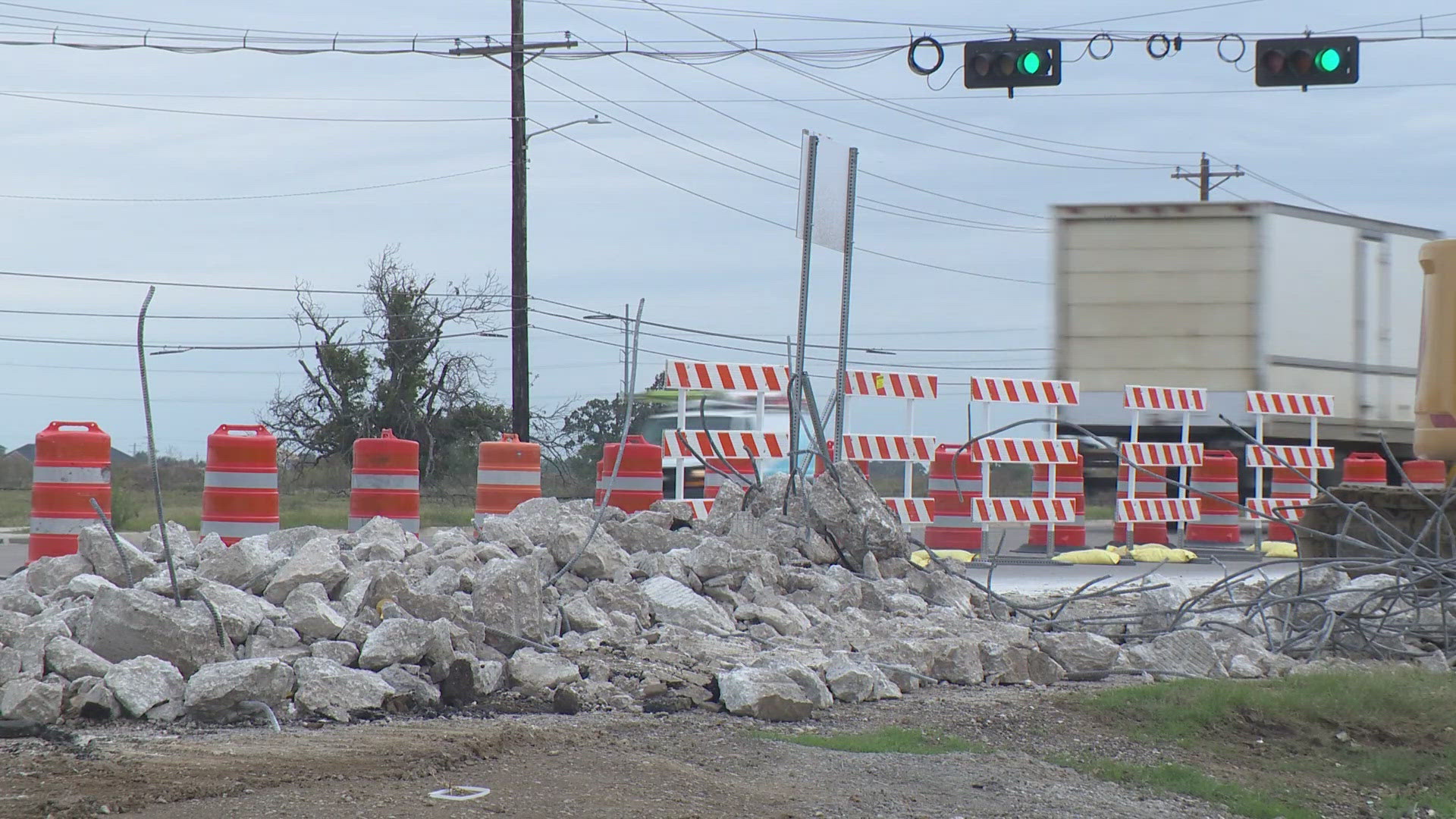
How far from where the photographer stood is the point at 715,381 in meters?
13.5

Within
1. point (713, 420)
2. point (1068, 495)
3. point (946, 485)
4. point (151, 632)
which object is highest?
point (713, 420)

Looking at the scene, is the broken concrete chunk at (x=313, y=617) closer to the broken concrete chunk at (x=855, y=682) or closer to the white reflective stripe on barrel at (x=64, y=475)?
the broken concrete chunk at (x=855, y=682)

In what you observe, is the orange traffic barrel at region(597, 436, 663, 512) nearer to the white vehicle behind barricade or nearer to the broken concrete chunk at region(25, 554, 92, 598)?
the broken concrete chunk at region(25, 554, 92, 598)

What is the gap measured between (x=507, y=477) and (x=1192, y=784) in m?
8.68

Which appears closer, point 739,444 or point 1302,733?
point 1302,733

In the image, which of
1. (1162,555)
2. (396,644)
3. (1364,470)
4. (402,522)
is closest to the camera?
→ (396,644)

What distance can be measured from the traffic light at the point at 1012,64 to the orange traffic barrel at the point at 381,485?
26.9 feet

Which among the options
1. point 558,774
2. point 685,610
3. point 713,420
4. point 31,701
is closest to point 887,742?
point 558,774

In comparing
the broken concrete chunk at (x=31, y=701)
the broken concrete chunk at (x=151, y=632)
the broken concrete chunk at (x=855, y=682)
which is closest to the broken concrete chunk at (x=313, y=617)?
the broken concrete chunk at (x=151, y=632)

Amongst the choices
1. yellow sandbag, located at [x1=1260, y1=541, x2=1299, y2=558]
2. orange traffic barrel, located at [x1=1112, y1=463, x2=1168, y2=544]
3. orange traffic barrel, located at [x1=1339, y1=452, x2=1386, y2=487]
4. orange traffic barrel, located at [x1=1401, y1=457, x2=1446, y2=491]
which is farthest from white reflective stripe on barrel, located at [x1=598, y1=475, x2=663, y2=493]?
orange traffic barrel, located at [x1=1401, y1=457, x2=1446, y2=491]

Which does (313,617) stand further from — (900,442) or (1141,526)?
(1141,526)

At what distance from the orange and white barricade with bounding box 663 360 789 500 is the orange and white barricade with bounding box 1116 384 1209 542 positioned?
4.88 m

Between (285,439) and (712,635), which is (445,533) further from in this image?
(285,439)

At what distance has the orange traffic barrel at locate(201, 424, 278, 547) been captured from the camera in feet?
35.9
